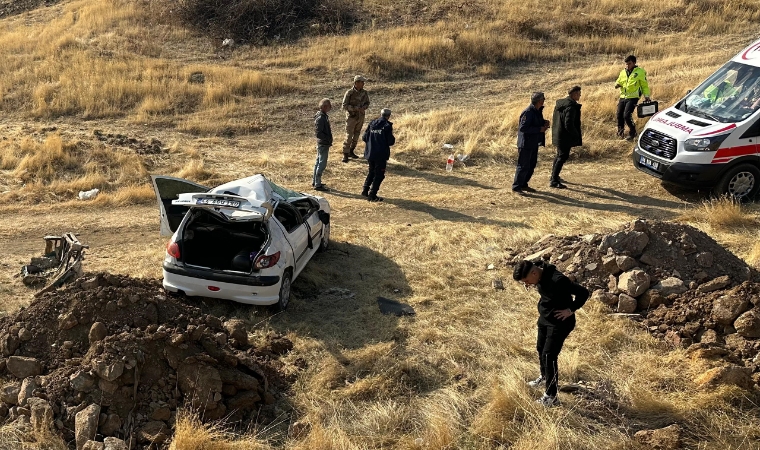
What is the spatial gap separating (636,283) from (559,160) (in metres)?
4.91

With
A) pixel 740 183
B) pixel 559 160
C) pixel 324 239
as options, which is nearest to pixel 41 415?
pixel 324 239

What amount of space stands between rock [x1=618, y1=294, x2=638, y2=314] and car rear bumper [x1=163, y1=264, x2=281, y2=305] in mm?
4120

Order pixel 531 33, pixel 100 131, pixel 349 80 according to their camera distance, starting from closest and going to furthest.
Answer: pixel 100 131
pixel 349 80
pixel 531 33

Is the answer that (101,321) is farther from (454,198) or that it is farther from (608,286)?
(454,198)

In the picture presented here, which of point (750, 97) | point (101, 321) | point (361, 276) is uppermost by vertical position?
point (750, 97)

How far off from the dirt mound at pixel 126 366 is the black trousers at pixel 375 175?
5.38 metres

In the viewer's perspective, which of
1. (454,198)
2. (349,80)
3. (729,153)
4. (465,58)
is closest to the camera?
(729,153)

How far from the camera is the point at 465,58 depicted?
69.3 feet

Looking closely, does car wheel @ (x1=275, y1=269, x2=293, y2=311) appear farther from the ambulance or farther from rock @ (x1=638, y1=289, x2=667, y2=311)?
the ambulance

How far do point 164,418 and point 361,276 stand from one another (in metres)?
4.00

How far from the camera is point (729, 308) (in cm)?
703

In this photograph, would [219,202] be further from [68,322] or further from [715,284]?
[715,284]

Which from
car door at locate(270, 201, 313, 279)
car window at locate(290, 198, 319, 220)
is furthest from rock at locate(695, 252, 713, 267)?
car window at locate(290, 198, 319, 220)

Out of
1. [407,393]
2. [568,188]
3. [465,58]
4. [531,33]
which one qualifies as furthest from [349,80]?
[407,393]
